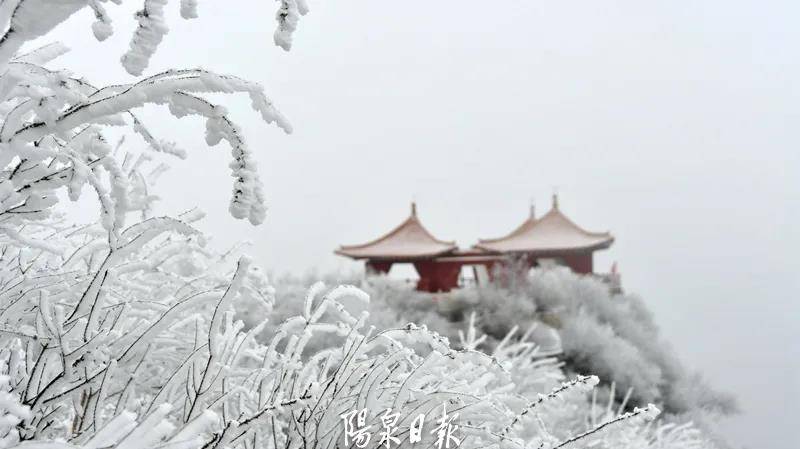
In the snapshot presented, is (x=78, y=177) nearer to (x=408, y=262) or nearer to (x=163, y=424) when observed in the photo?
(x=163, y=424)

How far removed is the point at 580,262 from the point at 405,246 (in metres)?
3.53

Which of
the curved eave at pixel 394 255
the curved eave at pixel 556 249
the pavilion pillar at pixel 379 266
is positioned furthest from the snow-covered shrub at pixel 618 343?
the pavilion pillar at pixel 379 266

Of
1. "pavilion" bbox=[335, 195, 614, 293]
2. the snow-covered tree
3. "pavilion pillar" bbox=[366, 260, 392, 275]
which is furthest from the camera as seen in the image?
"pavilion pillar" bbox=[366, 260, 392, 275]

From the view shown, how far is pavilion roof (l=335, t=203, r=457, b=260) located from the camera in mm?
15203

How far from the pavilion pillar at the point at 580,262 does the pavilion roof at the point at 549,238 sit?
341 millimetres

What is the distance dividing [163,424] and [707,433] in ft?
27.1

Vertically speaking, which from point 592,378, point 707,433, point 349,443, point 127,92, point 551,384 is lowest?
point 707,433

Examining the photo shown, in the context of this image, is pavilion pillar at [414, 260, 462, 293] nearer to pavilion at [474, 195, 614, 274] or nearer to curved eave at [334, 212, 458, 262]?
curved eave at [334, 212, 458, 262]

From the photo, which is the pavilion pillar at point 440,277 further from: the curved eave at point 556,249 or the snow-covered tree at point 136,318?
the snow-covered tree at point 136,318

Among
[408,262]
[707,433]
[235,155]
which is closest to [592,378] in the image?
[235,155]

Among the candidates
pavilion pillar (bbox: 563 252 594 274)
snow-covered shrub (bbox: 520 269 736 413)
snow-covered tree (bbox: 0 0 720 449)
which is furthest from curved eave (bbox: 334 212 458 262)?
snow-covered tree (bbox: 0 0 720 449)

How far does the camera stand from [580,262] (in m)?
15.7

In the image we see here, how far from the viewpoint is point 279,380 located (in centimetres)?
147

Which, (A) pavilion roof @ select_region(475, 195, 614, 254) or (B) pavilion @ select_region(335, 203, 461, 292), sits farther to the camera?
(A) pavilion roof @ select_region(475, 195, 614, 254)
